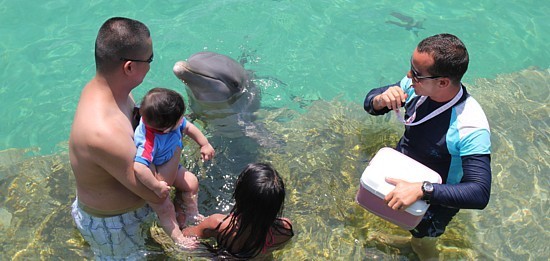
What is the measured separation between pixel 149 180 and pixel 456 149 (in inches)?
91.4

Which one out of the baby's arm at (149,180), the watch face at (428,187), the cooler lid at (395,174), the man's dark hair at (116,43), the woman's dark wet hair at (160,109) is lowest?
the cooler lid at (395,174)

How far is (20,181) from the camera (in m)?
5.58

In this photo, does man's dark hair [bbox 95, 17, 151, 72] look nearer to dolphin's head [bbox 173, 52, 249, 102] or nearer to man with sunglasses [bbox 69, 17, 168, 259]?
man with sunglasses [bbox 69, 17, 168, 259]

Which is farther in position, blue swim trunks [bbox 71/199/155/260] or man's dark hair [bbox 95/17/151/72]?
blue swim trunks [bbox 71/199/155/260]

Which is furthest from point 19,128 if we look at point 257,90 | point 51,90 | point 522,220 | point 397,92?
point 522,220

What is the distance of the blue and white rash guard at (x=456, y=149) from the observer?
12.4ft

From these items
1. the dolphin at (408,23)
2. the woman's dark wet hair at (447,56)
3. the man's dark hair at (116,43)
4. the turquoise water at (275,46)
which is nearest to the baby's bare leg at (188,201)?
the man's dark hair at (116,43)

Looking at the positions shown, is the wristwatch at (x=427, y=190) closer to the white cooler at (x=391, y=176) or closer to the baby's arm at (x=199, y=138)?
the white cooler at (x=391, y=176)

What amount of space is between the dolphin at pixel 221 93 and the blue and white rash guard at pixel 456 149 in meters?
2.24

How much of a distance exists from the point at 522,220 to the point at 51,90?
6.50m

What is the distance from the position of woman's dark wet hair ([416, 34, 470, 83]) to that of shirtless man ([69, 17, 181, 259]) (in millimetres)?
2100

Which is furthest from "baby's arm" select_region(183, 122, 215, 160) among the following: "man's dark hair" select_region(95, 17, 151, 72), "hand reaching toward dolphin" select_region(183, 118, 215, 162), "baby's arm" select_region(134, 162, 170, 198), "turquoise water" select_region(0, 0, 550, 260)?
"turquoise water" select_region(0, 0, 550, 260)

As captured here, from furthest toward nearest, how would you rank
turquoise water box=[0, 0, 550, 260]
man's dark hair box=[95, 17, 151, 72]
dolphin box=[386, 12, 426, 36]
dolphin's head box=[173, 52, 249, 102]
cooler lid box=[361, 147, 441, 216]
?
dolphin box=[386, 12, 426, 36], turquoise water box=[0, 0, 550, 260], dolphin's head box=[173, 52, 249, 102], cooler lid box=[361, 147, 441, 216], man's dark hair box=[95, 17, 151, 72]

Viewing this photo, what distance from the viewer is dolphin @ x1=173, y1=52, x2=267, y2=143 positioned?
5.57 metres
